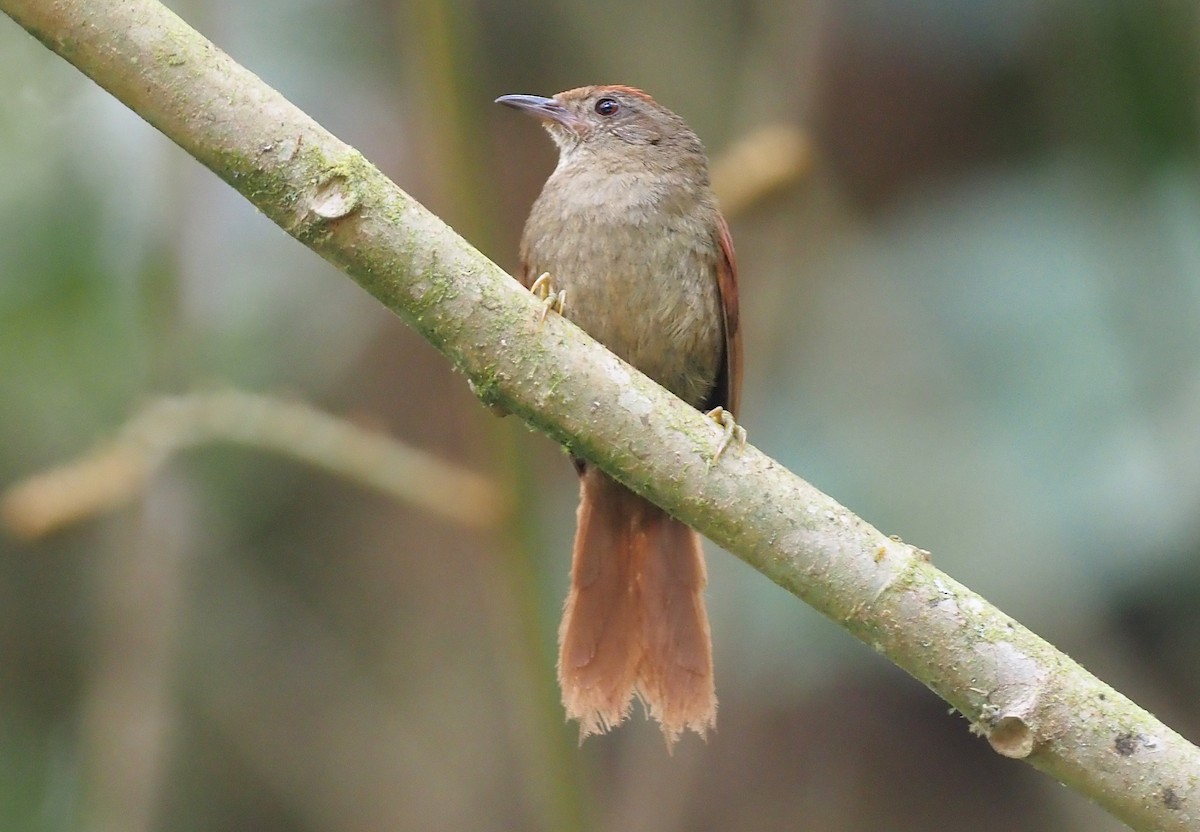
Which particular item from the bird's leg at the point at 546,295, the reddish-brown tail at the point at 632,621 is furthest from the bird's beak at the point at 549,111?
the reddish-brown tail at the point at 632,621

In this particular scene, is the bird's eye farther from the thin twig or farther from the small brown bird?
the thin twig

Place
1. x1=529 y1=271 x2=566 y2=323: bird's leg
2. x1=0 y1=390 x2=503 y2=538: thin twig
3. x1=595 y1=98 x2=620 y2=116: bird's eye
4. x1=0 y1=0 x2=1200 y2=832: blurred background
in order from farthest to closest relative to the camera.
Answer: x1=0 y1=0 x2=1200 y2=832: blurred background < x1=595 y1=98 x2=620 y2=116: bird's eye < x1=0 y1=390 x2=503 y2=538: thin twig < x1=529 y1=271 x2=566 y2=323: bird's leg

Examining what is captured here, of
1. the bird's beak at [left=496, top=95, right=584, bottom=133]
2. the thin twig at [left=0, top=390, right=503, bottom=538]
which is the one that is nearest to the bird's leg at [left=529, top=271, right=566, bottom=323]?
the thin twig at [left=0, top=390, right=503, bottom=538]

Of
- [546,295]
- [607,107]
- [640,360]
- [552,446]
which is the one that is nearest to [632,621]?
[640,360]

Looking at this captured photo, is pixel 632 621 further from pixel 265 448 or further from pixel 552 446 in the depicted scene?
pixel 552 446

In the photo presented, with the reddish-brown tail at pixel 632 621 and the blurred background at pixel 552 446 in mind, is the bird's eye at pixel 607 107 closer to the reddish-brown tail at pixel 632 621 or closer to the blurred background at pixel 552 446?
the blurred background at pixel 552 446

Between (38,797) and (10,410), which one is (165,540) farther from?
(38,797)
